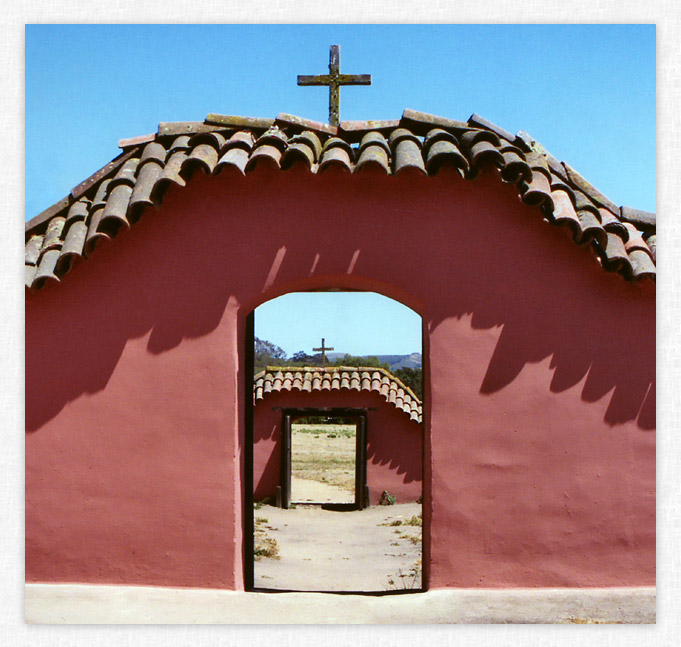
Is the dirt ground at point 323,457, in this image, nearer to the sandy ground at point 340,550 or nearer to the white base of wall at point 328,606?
the sandy ground at point 340,550

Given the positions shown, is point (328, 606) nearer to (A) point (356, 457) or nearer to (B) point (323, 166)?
(B) point (323, 166)

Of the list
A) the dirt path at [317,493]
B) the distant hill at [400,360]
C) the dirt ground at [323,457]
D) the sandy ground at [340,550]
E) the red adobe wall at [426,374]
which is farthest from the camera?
the distant hill at [400,360]

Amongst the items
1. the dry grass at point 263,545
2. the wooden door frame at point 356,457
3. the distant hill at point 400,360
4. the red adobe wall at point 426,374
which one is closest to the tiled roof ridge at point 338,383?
the wooden door frame at point 356,457

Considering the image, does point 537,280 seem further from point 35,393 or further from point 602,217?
point 35,393

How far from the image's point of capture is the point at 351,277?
173 inches

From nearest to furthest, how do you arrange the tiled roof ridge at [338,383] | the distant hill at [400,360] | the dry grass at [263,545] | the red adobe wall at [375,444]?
the dry grass at [263,545]
the red adobe wall at [375,444]
the tiled roof ridge at [338,383]
the distant hill at [400,360]

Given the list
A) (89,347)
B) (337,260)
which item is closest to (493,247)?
(337,260)

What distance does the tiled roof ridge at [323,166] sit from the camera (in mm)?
4266

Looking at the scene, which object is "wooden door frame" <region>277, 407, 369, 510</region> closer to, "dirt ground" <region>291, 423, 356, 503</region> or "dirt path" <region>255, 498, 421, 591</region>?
"dirt path" <region>255, 498, 421, 591</region>

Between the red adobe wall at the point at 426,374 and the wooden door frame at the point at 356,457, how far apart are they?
11553 mm

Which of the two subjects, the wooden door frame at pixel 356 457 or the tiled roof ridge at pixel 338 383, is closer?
the wooden door frame at pixel 356 457

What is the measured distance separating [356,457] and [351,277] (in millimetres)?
12096

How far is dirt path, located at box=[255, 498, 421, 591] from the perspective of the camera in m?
8.80

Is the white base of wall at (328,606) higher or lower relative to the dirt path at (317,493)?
higher
